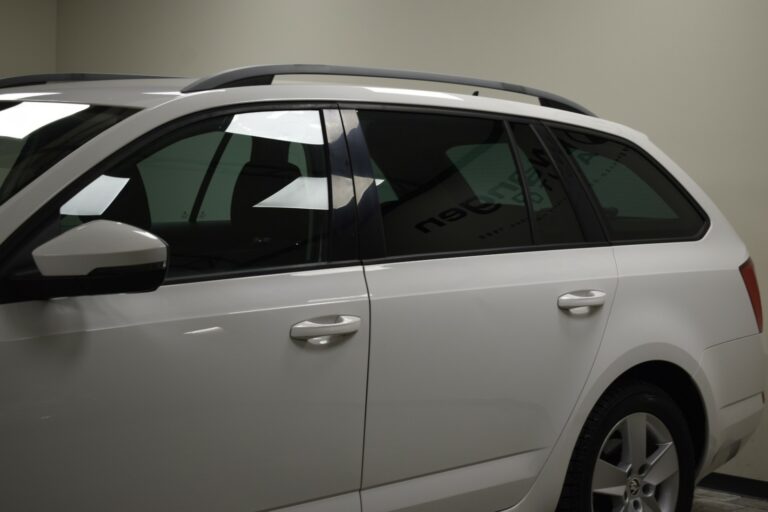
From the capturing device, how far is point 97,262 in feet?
6.03

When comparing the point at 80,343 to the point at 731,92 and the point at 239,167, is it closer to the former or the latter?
the point at 239,167

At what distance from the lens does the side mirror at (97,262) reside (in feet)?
5.95

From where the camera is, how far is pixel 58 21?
8633mm

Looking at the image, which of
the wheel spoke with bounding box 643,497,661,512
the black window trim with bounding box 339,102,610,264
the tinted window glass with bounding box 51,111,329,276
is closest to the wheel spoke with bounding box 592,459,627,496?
the wheel spoke with bounding box 643,497,661,512

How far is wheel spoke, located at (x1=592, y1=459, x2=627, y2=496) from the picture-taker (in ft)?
9.95

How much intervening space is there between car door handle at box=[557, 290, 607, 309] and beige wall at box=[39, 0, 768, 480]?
6.68ft

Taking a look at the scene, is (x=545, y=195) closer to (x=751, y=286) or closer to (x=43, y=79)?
(x=751, y=286)

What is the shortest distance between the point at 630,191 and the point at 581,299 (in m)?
0.53

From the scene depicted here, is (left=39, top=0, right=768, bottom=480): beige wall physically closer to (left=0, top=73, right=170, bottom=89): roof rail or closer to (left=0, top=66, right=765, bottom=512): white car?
(left=0, top=66, right=765, bottom=512): white car

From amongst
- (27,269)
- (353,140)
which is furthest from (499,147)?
(27,269)

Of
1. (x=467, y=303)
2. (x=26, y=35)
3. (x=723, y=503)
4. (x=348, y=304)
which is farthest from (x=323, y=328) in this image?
→ (x=26, y=35)

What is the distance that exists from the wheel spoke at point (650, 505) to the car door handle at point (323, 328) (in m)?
1.32

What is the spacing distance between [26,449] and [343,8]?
4.88 metres

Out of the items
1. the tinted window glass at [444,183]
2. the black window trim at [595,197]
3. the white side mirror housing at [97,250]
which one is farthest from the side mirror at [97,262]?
the black window trim at [595,197]
